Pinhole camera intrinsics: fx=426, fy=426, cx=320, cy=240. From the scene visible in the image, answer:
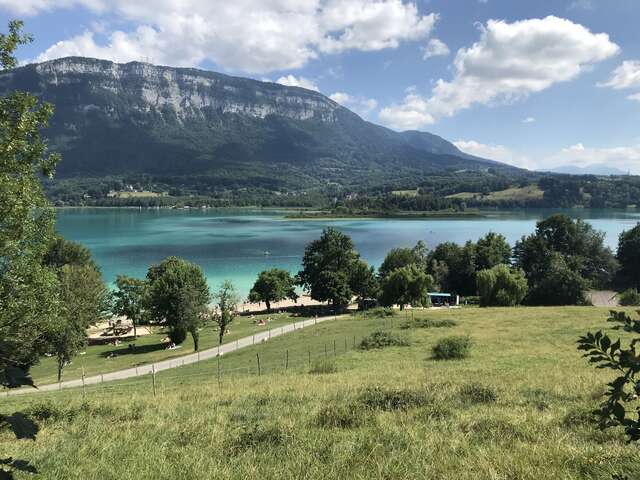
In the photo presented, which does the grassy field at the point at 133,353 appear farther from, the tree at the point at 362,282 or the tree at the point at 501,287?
the tree at the point at 501,287

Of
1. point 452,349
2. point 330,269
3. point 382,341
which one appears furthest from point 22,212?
point 330,269

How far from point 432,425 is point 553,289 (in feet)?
203

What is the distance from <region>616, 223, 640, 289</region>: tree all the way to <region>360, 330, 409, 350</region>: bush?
222 feet

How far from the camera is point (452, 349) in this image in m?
23.7

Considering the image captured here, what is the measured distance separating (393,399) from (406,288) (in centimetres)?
5109

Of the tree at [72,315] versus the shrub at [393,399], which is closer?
the shrub at [393,399]

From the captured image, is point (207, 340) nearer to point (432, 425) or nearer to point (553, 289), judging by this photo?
point (432, 425)

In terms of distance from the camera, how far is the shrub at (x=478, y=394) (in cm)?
939

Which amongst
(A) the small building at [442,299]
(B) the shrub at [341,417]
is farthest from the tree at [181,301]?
(A) the small building at [442,299]

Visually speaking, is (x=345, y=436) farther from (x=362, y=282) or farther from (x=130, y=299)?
(x=362, y=282)

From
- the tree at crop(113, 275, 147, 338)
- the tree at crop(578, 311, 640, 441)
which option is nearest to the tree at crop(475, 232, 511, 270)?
the tree at crop(113, 275, 147, 338)

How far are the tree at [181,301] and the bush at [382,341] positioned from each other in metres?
18.8

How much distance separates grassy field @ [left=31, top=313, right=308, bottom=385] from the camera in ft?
118

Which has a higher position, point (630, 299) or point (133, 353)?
point (630, 299)
